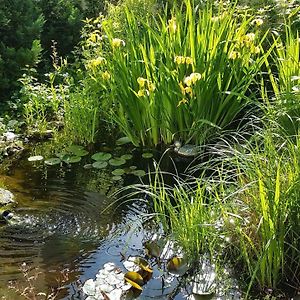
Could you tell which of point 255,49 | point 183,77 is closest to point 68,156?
point 183,77

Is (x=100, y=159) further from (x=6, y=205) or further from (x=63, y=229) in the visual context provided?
(x=63, y=229)

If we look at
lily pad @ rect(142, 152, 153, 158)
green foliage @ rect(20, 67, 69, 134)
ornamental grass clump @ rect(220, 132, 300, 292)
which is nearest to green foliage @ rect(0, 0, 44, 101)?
green foliage @ rect(20, 67, 69, 134)

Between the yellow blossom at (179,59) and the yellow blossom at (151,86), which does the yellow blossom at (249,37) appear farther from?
the yellow blossom at (151,86)

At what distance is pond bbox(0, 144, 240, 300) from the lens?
8.77 ft

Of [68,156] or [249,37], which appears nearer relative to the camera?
[249,37]

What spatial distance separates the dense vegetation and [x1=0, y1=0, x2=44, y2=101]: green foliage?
0.04ft

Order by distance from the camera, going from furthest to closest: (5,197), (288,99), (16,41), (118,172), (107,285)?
(16,41), (118,172), (5,197), (288,99), (107,285)

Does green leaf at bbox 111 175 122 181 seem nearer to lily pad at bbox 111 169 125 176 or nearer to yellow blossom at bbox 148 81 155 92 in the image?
lily pad at bbox 111 169 125 176

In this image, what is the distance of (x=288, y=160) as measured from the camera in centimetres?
269

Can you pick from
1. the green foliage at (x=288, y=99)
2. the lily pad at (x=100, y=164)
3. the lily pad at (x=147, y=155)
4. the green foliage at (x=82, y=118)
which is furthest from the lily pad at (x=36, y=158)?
the green foliage at (x=288, y=99)

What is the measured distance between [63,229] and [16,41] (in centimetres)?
314

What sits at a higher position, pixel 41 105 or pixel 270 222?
pixel 270 222

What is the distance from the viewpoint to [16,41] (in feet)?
18.8

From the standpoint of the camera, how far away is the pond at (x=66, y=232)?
Result: 267 cm
